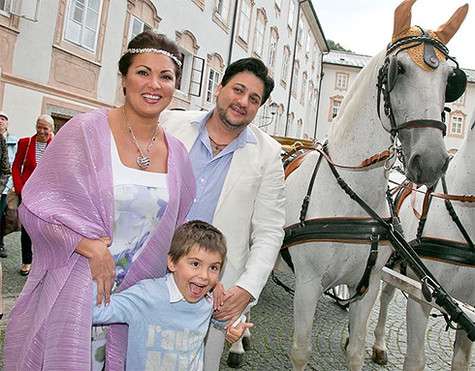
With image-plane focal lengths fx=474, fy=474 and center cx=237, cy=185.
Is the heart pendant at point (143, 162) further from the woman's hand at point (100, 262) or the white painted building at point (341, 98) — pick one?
the white painted building at point (341, 98)

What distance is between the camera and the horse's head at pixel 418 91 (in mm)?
2258

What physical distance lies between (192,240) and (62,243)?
1.52ft

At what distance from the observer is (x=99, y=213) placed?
1.61 metres

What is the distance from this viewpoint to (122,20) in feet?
37.1

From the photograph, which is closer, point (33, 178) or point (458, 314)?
point (33, 178)

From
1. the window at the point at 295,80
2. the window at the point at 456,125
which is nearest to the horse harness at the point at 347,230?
the window at the point at 295,80

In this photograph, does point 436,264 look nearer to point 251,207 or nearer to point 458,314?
point 458,314

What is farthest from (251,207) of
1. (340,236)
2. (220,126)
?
(340,236)

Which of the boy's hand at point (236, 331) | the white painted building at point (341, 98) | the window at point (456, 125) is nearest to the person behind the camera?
the boy's hand at point (236, 331)

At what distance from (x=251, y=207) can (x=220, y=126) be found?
0.44 metres

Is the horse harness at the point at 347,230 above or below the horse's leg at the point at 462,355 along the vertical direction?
above

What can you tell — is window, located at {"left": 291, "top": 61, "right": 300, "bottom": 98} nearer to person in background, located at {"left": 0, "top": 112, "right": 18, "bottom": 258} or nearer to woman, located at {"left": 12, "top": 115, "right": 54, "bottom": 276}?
person in background, located at {"left": 0, "top": 112, "right": 18, "bottom": 258}

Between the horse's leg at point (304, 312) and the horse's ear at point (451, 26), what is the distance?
1.56m

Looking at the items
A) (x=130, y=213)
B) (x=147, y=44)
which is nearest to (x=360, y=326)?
(x=130, y=213)
